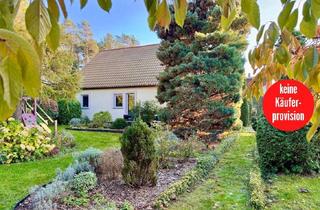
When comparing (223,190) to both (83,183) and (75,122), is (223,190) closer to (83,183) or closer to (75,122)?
(83,183)

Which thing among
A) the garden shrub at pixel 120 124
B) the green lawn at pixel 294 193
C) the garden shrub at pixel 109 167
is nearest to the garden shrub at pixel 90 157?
the garden shrub at pixel 109 167

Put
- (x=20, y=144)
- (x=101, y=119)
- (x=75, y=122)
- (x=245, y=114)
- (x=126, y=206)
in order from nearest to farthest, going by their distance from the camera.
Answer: (x=126, y=206), (x=20, y=144), (x=101, y=119), (x=245, y=114), (x=75, y=122)

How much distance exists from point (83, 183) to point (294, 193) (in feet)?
12.7

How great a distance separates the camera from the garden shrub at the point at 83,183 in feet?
17.1

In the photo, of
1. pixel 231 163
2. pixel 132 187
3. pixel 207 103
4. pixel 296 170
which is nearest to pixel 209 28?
pixel 207 103

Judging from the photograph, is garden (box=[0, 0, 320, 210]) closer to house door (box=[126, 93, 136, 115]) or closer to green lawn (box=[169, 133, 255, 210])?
green lawn (box=[169, 133, 255, 210])

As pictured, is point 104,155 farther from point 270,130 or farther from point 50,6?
point 50,6

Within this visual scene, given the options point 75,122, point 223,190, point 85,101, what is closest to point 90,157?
point 223,190

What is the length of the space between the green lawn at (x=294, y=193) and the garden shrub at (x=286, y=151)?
0.28 m

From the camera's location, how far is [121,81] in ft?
68.7

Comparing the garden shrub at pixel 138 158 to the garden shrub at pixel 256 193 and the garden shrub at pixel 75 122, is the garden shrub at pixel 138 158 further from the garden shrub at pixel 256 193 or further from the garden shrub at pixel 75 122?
the garden shrub at pixel 75 122

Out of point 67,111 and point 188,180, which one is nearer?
point 188,180

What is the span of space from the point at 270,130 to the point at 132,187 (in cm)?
332

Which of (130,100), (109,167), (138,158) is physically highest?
(130,100)
